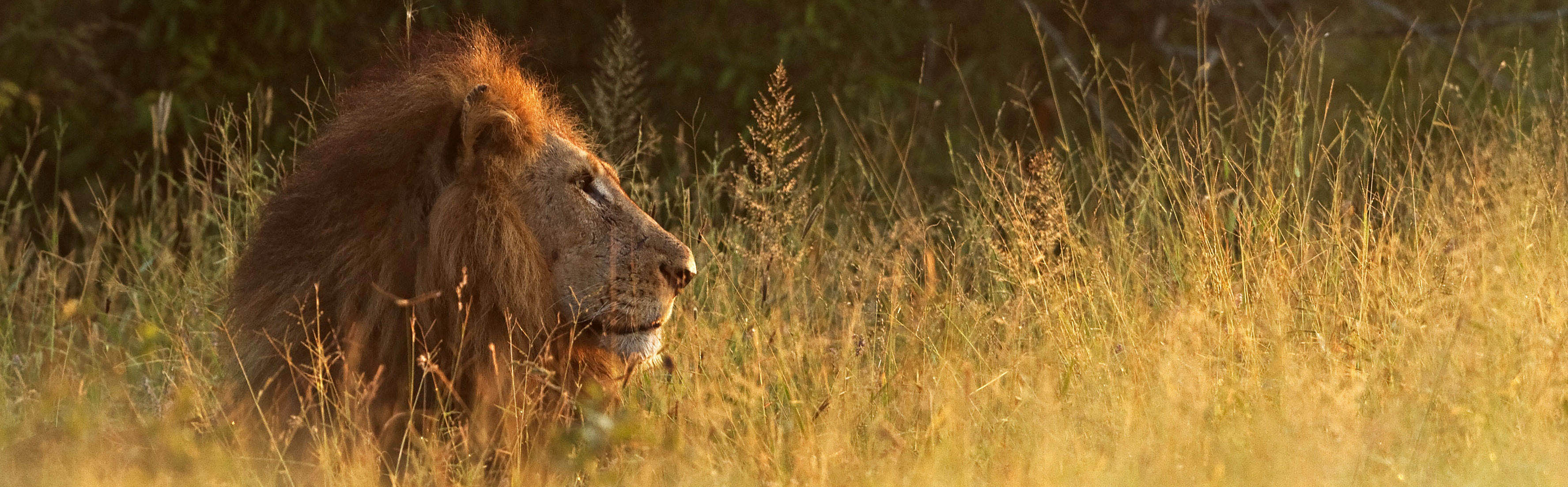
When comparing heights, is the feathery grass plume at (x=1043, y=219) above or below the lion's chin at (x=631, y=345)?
below

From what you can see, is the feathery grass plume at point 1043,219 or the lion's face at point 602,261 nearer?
the lion's face at point 602,261

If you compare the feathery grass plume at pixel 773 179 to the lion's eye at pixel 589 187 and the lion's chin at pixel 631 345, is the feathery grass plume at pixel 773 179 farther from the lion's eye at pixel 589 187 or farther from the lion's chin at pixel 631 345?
the lion's chin at pixel 631 345

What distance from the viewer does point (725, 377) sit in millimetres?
4141

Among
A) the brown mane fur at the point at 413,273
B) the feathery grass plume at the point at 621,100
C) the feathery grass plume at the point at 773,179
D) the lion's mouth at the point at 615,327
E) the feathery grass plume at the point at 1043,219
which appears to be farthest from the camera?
the feathery grass plume at the point at 621,100

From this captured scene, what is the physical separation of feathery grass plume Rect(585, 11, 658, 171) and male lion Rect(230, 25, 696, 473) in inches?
42.7

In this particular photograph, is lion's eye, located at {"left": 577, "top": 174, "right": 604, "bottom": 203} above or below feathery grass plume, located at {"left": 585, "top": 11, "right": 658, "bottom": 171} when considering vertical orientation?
above

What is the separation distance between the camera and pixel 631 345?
10.7 feet

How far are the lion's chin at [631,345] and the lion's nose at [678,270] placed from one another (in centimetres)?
12

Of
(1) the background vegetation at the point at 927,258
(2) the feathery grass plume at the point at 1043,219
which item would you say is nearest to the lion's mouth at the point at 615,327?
(1) the background vegetation at the point at 927,258

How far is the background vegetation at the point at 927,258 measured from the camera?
10.8 ft

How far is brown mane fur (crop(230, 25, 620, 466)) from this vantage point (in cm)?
314

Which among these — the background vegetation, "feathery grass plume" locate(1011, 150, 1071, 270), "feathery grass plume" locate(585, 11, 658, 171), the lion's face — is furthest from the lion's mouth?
"feathery grass plume" locate(1011, 150, 1071, 270)

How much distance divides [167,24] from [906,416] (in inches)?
167

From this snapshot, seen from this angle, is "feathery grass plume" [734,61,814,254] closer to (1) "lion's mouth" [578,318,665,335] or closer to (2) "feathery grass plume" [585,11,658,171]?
(2) "feathery grass plume" [585,11,658,171]
